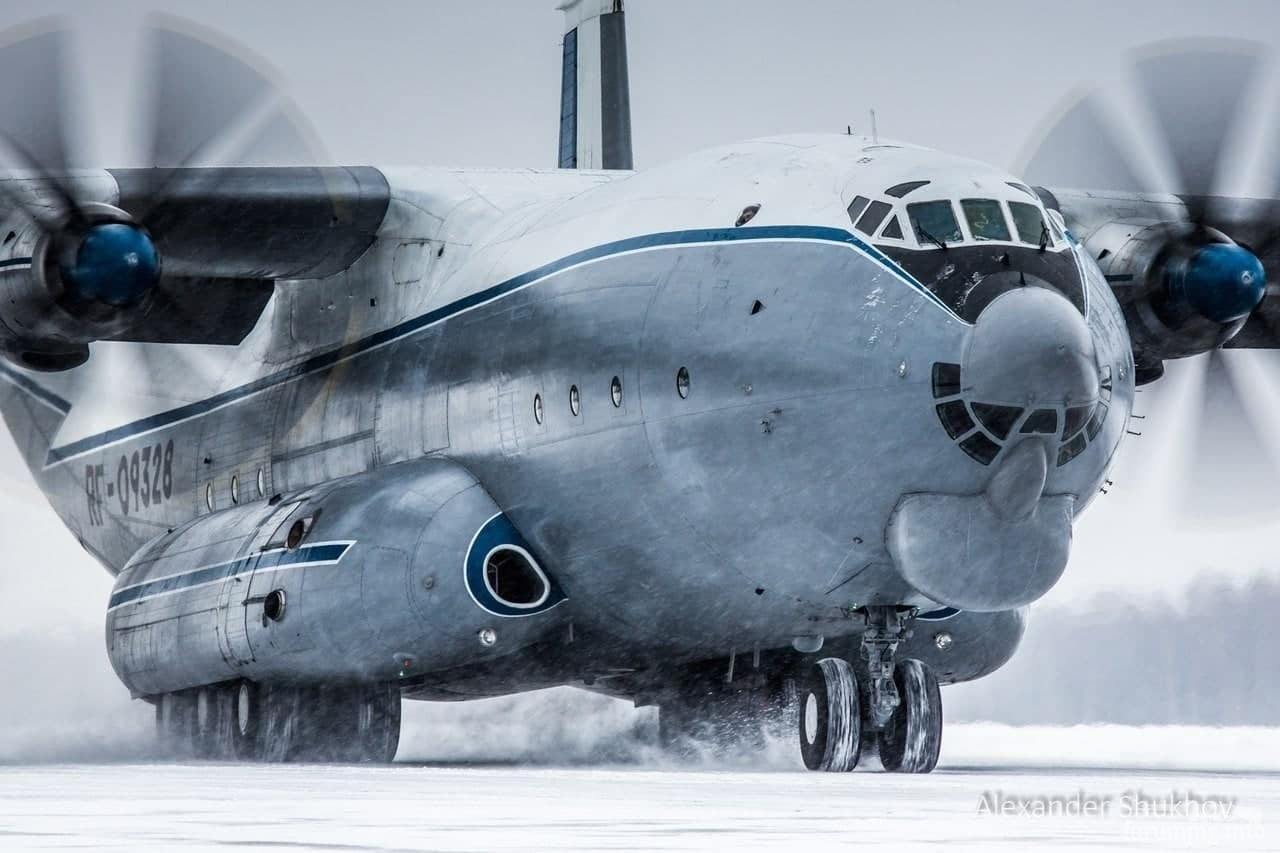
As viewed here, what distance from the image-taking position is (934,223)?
1181 centimetres

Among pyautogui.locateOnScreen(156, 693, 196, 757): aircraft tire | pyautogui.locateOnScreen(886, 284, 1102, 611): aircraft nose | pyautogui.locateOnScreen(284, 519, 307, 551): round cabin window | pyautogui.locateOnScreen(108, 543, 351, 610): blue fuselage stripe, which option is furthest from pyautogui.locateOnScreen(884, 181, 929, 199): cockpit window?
pyautogui.locateOnScreen(156, 693, 196, 757): aircraft tire

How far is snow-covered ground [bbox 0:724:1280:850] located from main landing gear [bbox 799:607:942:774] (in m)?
0.24

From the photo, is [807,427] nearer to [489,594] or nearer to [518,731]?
[489,594]

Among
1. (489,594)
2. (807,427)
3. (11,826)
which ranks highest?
(807,427)

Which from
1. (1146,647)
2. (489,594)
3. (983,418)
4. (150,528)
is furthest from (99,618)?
(983,418)

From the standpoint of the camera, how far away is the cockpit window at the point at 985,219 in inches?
463

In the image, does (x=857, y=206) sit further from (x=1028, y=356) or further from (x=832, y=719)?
(x=832, y=719)

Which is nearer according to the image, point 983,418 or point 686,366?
point 983,418

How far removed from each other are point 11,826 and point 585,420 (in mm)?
6771

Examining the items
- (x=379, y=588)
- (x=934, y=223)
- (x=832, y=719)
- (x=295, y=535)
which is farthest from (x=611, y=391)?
(x=295, y=535)

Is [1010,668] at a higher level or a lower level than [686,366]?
lower

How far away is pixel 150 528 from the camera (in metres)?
18.9

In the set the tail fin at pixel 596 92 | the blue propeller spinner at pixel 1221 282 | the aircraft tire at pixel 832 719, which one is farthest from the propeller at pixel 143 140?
the tail fin at pixel 596 92

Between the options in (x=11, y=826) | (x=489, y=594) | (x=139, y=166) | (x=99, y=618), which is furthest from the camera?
(x=99, y=618)
